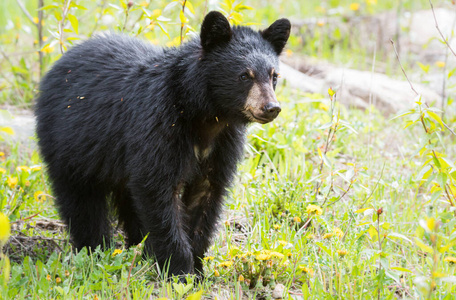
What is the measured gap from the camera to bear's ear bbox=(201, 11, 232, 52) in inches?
138

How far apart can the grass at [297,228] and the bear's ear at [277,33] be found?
50 centimetres

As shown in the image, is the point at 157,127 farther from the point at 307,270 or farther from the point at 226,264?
the point at 307,270

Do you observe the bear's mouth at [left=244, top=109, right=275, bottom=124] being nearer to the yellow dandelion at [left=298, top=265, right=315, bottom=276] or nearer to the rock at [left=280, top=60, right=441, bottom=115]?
the yellow dandelion at [left=298, top=265, right=315, bottom=276]

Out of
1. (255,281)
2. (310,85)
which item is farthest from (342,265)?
(310,85)

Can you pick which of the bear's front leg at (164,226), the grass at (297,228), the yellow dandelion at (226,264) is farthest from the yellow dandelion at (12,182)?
the yellow dandelion at (226,264)

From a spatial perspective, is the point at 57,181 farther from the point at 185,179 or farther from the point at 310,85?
the point at 310,85

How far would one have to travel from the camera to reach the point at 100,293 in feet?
10.6

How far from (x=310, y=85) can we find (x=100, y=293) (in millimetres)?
4539

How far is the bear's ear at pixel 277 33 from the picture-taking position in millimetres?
3807

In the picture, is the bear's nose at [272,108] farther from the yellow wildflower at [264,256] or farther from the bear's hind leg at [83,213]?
the bear's hind leg at [83,213]

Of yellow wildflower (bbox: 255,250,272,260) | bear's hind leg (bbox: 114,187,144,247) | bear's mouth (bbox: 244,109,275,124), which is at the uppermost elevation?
bear's mouth (bbox: 244,109,275,124)

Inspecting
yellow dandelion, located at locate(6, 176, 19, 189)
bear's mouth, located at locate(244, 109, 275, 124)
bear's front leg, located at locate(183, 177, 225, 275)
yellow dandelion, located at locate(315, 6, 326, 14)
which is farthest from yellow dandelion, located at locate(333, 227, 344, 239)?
yellow dandelion, located at locate(315, 6, 326, 14)

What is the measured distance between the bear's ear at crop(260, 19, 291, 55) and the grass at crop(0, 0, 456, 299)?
498 mm

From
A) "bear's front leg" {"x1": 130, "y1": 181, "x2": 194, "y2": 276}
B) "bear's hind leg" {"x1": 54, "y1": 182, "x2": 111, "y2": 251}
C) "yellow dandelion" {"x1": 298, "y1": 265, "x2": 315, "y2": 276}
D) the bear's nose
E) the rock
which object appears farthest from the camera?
the rock
